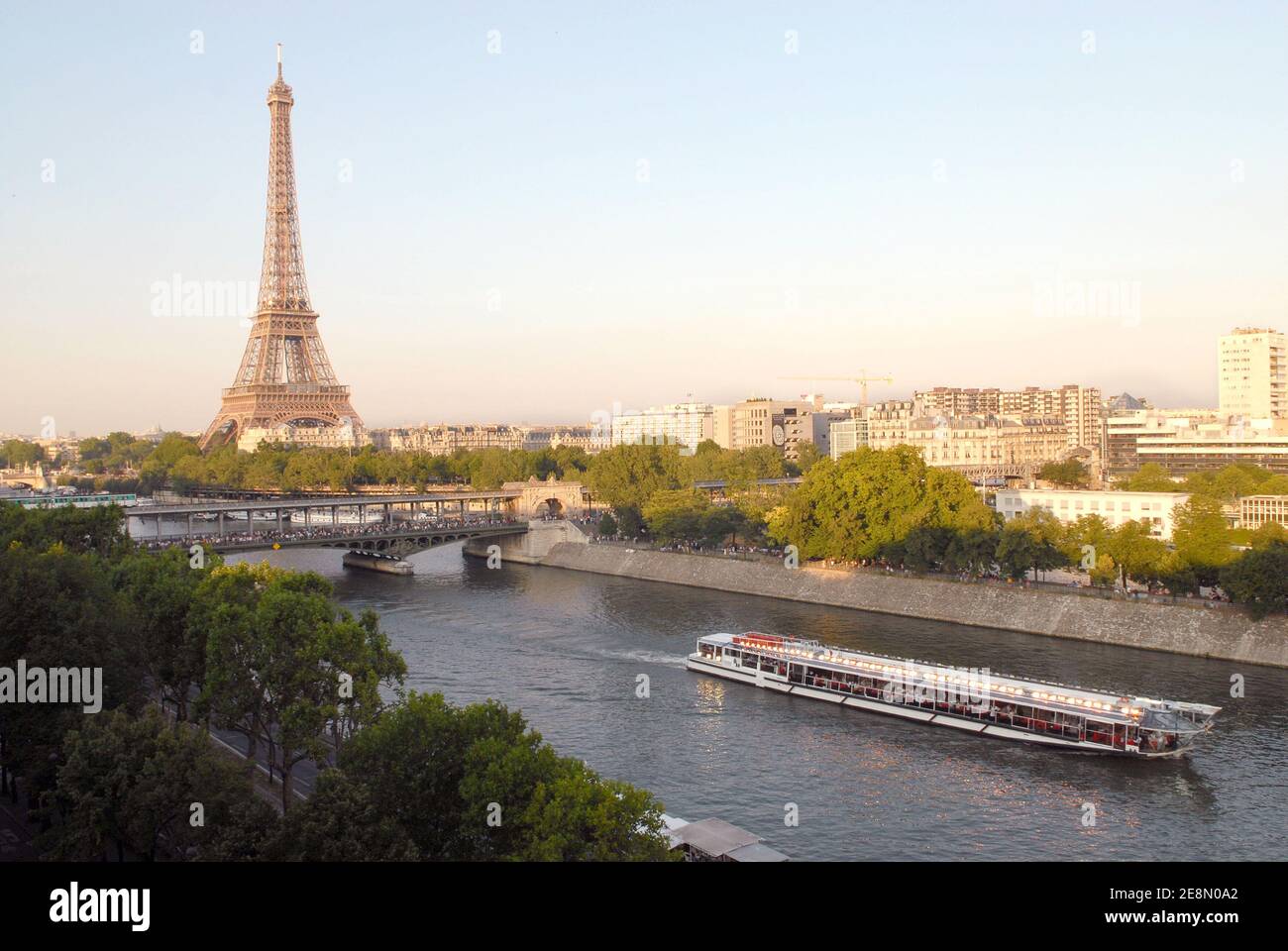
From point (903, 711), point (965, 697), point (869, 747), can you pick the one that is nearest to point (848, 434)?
point (903, 711)

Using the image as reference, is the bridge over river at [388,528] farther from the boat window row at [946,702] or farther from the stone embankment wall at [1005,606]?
the boat window row at [946,702]

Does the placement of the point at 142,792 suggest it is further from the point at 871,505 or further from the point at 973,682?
the point at 871,505

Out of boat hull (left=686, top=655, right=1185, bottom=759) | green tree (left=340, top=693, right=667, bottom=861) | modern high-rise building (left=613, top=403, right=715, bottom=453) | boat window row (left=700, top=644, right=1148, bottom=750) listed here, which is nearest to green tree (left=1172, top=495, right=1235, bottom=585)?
boat window row (left=700, top=644, right=1148, bottom=750)

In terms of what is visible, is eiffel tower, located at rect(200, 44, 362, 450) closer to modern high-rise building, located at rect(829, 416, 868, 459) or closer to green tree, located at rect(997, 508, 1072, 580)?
modern high-rise building, located at rect(829, 416, 868, 459)

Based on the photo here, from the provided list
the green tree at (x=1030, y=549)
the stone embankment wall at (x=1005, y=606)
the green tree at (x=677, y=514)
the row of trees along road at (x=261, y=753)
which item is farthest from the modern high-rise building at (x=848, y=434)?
the row of trees along road at (x=261, y=753)

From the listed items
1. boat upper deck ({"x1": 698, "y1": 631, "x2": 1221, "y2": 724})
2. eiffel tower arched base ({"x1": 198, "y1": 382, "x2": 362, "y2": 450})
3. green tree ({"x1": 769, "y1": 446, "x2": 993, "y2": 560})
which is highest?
eiffel tower arched base ({"x1": 198, "y1": 382, "x2": 362, "y2": 450})
